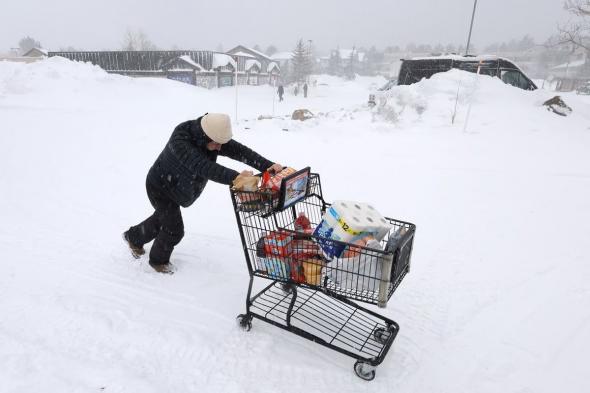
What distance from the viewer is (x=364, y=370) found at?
8.25 ft

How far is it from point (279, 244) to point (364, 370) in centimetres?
104

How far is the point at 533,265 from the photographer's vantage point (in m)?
3.98

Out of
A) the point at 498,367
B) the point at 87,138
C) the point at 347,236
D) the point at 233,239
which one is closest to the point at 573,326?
the point at 498,367

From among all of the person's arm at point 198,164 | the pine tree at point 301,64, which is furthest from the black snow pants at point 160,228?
the pine tree at point 301,64

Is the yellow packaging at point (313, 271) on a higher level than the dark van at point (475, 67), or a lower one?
lower

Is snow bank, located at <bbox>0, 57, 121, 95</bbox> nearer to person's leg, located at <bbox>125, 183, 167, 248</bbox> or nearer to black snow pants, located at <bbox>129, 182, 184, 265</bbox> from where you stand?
person's leg, located at <bbox>125, 183, 167, 248</bbox>

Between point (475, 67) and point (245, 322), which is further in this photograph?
point (475, 67)

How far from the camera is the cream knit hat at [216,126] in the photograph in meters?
2.85

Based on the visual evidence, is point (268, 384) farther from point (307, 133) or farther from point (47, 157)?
point (307, 133)

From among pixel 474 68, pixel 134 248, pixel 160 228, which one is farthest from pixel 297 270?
pixel 474 68

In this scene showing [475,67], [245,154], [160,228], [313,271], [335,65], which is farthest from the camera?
[335,65]

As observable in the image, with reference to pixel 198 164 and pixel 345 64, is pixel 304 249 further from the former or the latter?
pixel 345 64

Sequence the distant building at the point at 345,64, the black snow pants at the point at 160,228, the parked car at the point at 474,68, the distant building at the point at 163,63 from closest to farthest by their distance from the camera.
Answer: the black snow pants at the point at 160,228, the parked car at the point at 474,68, the distant building at the point at 163,63, the distant building at the point at 345,64

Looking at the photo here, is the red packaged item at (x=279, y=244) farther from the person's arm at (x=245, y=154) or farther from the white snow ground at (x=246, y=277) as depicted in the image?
the person's arm at (x=245, y=154)
